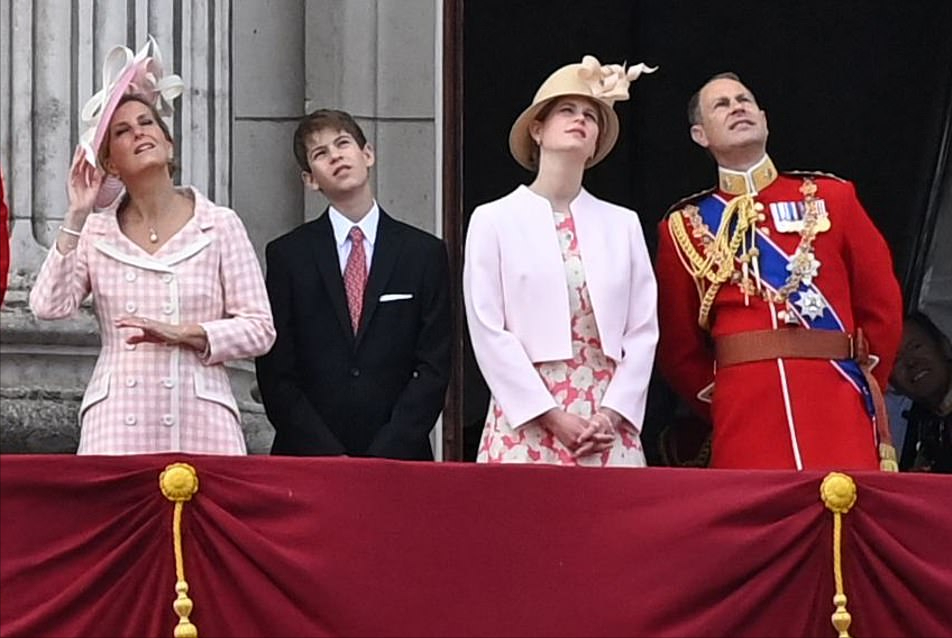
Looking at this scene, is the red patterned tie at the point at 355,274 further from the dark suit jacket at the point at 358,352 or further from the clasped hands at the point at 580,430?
the clasped hands at the point at 580,430

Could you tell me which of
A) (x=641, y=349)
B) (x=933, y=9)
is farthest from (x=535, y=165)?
(x=933, y=9)

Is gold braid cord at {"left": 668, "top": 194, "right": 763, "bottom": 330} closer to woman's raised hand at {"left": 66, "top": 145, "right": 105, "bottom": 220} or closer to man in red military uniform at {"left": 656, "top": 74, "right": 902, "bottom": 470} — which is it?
man in red military uniform at {"left": 656, "top": 74, "right": 902, "bottom": 470}

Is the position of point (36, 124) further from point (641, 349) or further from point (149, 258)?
point (641, 349)

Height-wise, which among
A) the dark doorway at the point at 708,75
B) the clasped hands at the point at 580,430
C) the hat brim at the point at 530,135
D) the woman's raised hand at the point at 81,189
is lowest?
the clasped hands at the point at 580,430

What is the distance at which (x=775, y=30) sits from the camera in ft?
43.9

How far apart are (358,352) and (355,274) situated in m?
0.24

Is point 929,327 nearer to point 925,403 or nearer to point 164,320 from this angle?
point 925,403

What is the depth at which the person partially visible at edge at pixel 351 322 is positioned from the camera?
8391 mm

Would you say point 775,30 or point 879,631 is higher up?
point 775,30

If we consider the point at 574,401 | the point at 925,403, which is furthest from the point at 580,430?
the point at 925,403

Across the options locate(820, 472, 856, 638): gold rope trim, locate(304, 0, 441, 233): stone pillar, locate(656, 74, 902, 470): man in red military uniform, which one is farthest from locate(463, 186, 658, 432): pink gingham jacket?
locate(304, 0, 441, 233): stone pillar

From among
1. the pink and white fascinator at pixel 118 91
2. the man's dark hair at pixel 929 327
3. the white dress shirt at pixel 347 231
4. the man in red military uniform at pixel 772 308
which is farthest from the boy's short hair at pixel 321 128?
the man's dark hair at pixel 929 327

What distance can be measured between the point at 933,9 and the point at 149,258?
227 inches

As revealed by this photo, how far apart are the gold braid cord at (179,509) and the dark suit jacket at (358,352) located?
0.70 metres
